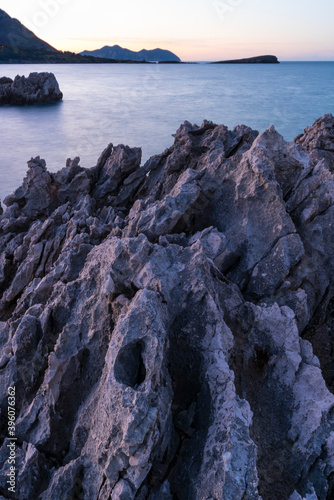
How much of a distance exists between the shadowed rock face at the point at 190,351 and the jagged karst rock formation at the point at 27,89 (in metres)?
72.4

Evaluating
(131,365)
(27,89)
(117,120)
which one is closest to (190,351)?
(131,365)

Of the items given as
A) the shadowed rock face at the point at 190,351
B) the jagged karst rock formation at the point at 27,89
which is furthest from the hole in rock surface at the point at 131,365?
the jagged karst rock formation at the point at 27,89

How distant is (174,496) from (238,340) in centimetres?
355

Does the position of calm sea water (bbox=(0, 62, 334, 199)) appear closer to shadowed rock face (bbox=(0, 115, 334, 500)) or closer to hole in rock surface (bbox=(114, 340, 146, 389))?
shadowed rock face (bbox=(0, 115, 334, 500))

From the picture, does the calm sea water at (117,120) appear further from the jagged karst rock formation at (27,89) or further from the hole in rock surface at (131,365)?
the hole in rock surface at (131,365)

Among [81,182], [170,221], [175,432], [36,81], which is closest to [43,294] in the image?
[170,221]

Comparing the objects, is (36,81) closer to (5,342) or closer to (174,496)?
(5,342)

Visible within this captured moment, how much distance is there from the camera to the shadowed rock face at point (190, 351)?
6359 mm

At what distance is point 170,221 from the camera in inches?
459

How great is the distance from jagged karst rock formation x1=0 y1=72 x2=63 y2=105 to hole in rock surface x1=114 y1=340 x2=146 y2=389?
80.3 m

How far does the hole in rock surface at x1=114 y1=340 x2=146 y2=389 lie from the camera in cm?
683

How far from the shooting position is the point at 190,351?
→ 299 inches

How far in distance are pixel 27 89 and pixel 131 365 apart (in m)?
80.8

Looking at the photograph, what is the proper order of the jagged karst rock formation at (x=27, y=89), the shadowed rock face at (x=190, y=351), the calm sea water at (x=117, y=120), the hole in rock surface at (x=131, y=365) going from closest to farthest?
the shadowed rock face at (x=190, y=351) < the hole in rock surface at (x=131, y=365) < the calm sea water at (x=117, y=120) < the jagged karst rock formation at (x=27, y=89)
